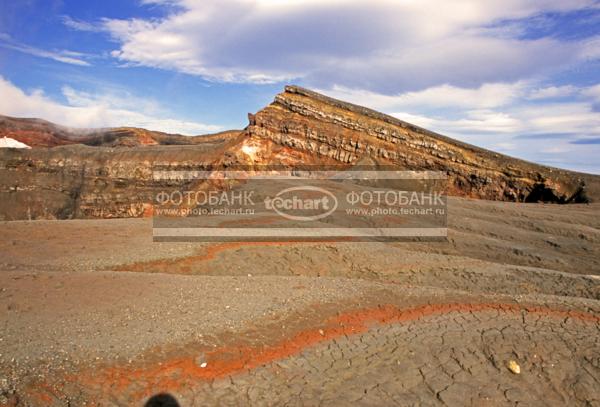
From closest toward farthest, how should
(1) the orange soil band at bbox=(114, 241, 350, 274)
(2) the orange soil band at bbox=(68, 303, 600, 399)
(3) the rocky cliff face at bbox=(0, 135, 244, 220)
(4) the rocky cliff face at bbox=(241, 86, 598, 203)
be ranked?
(2) the orange soil band at bbox=(68, 303, 600, 399) < (1) the orange soil band at bbox=(114, 241, 350, 274) < (4) the rocky cliff face at bbox=(241, 86, 598, 203) < (3) the rocky cliff face at bbox=(0, 135, 244, 220)

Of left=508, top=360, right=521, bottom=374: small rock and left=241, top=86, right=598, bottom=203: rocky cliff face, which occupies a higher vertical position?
left=241, top=86, right=598, bottom=203: rocky cliff face

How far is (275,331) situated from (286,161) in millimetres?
19366

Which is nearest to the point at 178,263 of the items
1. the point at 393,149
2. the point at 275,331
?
the point at 275,331

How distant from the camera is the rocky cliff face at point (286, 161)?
2281 centimetres

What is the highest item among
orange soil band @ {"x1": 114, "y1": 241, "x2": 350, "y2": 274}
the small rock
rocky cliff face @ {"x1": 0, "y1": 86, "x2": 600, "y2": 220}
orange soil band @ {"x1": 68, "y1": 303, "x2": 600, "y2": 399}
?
rocky cliff face @ {"x1": 0, "y1": 86, "x2": 600, "y2": 220}

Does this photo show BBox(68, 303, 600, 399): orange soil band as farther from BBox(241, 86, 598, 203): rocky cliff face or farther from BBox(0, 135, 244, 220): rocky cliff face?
BBox(0, 135, 244, 220): rocky cliff face

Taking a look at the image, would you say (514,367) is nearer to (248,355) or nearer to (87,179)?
(248,355)

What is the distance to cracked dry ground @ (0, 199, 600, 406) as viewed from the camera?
5.69m

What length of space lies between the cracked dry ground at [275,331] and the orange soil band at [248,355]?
2cm

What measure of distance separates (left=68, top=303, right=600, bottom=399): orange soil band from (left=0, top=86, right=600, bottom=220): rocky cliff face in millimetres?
16096

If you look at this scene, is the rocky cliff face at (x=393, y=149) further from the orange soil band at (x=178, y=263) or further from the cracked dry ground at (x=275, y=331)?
the orange soil band at (x=178, y=263)

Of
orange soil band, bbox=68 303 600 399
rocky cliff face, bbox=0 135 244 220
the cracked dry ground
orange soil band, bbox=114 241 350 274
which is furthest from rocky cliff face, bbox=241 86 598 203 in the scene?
orange soil band, bbox=68 303 600 399

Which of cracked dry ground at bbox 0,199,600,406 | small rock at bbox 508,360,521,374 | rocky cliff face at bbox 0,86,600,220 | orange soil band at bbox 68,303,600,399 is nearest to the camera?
orange soil band at bbox 68,303,600,399

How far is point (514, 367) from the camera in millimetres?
6695
